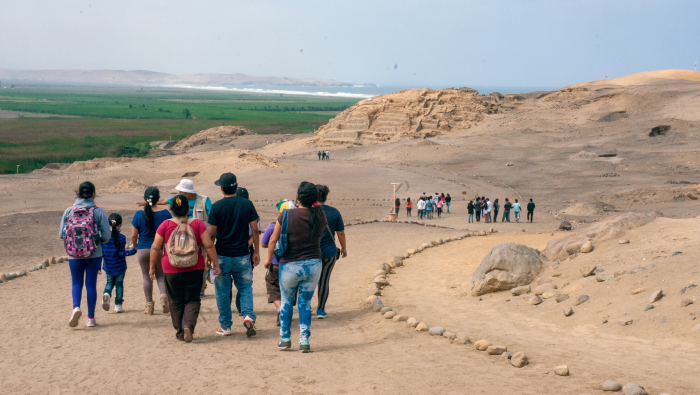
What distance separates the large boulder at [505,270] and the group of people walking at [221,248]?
2946 mm

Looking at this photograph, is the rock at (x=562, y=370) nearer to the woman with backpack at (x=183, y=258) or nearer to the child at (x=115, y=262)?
the woman with backpack at (x=183, y=258)

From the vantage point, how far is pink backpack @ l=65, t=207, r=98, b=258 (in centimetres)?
758

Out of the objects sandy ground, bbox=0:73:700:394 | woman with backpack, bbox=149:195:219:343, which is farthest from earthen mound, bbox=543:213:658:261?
woman with backpack, bbox=149:195:219:343

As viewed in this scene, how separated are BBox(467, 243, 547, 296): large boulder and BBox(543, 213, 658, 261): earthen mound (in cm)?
73

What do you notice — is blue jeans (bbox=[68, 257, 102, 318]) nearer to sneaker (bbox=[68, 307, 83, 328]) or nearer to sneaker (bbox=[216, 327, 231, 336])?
sneaker (bbox=[68, 307, 83, 328])

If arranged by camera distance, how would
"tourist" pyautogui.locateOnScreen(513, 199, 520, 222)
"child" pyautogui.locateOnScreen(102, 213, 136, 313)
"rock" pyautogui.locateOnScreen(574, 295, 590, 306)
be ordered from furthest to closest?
"tourist" pyautogui.locateOnScreen(513, 199, 520, 222) < "child" pyautogui.locateOnScreen(102, 213, 136, 313) < "rock" pyautogui.locateOnScreen(574, 295, 590, 306)

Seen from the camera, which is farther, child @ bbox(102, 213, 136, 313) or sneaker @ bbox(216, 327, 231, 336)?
child @ bbox(102, 213, 136, 313)

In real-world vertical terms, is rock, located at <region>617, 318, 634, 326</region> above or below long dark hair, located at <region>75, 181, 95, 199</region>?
below

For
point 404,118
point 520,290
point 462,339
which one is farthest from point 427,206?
point 404,118

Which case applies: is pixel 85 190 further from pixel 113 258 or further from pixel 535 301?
pixel 535 301

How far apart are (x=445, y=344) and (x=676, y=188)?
86.3ft

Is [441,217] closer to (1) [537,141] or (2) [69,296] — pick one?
(2) [69,296]

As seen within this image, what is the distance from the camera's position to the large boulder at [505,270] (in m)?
9.99

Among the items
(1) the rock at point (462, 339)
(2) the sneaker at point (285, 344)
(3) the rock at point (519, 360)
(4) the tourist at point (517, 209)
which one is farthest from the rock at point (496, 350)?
(4) the tourist at point (517, 209)
